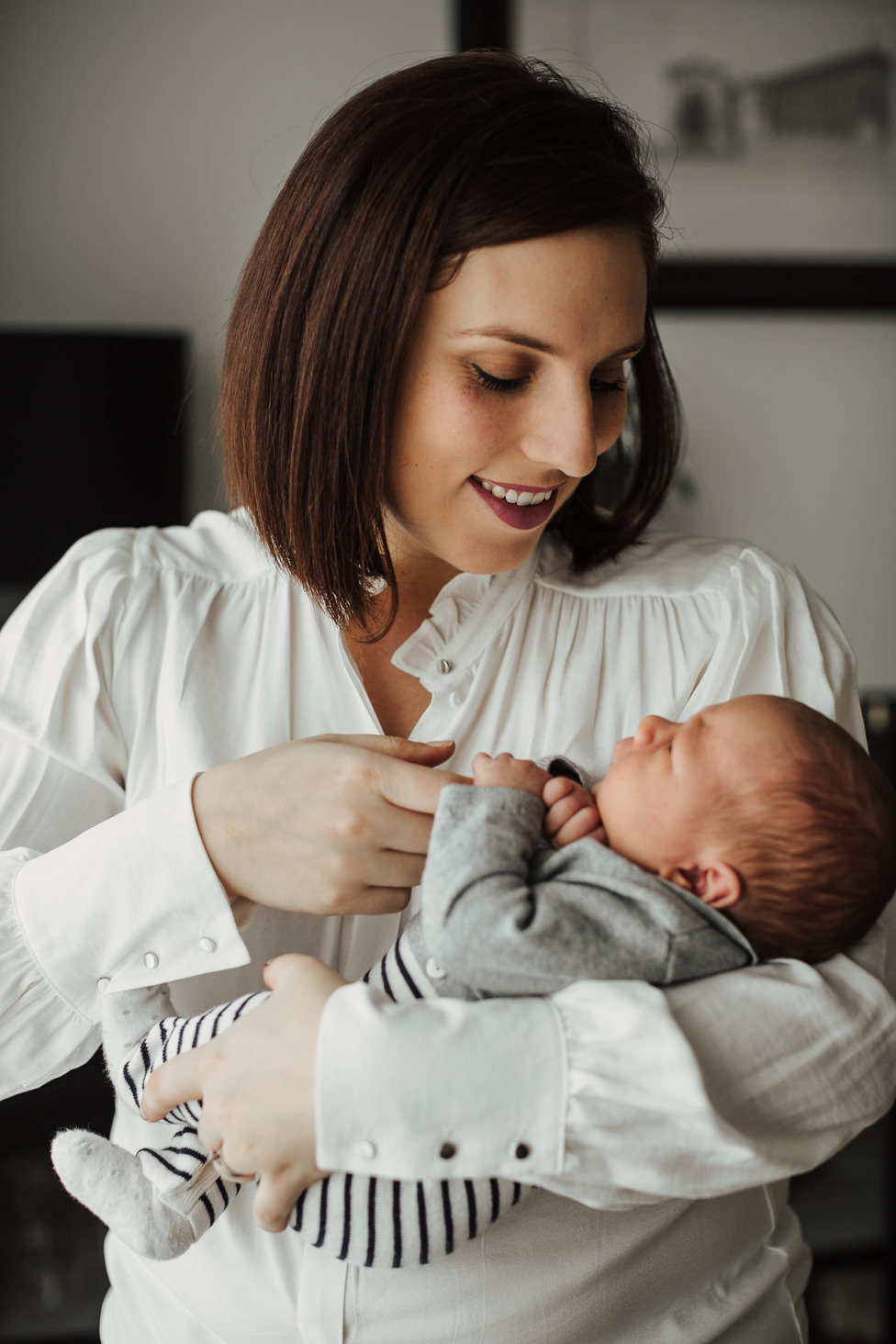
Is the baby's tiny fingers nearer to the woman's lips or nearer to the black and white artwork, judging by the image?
the woman's lips

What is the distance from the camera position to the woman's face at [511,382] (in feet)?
3.57

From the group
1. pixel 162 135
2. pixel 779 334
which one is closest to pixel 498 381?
pixel 162 135

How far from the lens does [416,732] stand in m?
1.29

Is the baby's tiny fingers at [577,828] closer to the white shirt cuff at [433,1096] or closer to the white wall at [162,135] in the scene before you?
the white shirt cuff at [433,1096]

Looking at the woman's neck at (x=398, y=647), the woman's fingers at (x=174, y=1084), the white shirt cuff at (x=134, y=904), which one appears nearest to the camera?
the woman's fingers at (x=174, y=1084)

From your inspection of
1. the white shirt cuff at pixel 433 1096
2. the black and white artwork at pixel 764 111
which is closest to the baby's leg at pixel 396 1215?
the white shirt cuff at pixel 433 1096

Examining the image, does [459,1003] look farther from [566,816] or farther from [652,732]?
[652,732]

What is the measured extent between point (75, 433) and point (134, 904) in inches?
74.0

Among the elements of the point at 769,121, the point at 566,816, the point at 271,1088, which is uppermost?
the point at 769,121

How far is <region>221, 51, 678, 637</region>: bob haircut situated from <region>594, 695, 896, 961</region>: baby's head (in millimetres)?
465

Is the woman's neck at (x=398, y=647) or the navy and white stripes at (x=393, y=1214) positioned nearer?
the navy and white stripes at (x=393, y=1214)

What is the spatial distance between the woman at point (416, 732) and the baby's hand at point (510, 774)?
0.05 metres

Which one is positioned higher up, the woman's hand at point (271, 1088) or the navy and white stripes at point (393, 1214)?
the woman's hand at point (271, 1088)

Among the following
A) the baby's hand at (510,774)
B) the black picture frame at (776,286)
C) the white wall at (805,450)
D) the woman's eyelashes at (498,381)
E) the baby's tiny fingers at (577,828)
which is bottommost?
the white wall at (805,450)
